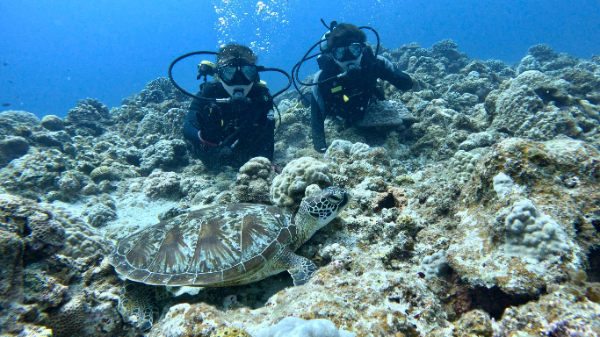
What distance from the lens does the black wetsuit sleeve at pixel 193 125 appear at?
591cm

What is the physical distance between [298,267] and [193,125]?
200 inches

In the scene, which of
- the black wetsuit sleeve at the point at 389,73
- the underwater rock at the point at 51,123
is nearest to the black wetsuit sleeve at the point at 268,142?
the black wetsuit sleeve at the point at 389,73

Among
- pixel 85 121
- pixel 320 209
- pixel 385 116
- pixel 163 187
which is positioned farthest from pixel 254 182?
pixel 85 121

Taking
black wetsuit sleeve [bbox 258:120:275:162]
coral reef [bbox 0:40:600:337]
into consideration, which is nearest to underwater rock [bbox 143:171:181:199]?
coral reef [bbox 0:40:600:337]

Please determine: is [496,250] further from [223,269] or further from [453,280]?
[223,269]

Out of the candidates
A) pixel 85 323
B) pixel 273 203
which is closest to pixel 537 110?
pixel 273 203

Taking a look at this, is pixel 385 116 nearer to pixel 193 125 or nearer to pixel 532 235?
pixel 532 235

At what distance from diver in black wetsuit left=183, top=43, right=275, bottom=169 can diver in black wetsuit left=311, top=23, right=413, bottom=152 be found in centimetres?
137

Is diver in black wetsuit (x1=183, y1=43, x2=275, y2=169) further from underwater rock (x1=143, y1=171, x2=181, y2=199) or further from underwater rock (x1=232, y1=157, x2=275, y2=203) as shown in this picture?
underwater rock (x1=232, y1=157, x2=275, y2=203)

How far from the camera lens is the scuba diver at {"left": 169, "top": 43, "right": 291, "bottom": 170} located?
5730 mm

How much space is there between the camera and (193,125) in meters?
6.09

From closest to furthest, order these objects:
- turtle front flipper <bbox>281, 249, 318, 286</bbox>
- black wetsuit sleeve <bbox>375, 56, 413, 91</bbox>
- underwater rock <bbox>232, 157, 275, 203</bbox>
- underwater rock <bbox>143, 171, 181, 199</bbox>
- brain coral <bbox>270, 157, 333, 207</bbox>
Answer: turtle front flipper <bbox>281, 249, 318, 286</bbox> < brain coral <bbox>270, 157, 333, 207</bbox> < underwater rock <bbox>232, 157, 275, 203</bbox> < underwater rock <bbox>143, 171, 181, 199</bbox> < black wetsuit sleeve <bbox>375, 56, 413, 91</bbox>

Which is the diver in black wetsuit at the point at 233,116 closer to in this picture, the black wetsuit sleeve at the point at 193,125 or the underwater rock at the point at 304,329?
the black wetsuit sleeve at the point at 193,125

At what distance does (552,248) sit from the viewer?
4.76 feet
